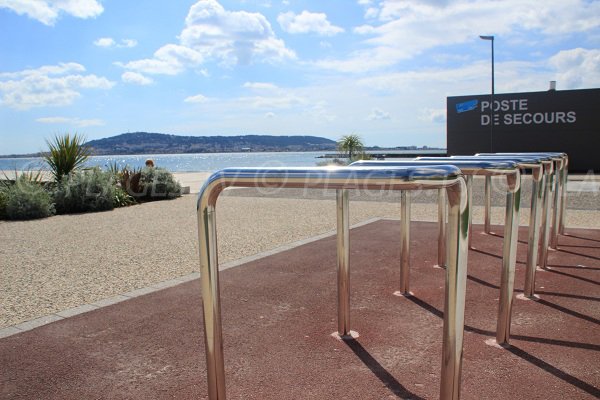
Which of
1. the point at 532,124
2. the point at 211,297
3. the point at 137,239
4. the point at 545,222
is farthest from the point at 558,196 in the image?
the point at 532,124

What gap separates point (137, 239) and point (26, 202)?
4.32m

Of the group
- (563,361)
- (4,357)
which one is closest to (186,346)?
(4,357)

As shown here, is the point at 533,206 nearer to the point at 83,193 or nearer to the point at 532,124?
the point at 83,193

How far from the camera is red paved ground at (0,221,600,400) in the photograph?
2.84m

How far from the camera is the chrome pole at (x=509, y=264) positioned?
3.37m

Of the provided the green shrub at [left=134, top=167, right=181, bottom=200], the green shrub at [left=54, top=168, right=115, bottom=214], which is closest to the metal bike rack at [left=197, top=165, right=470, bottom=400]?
the green shrub at [left=54, top=168, right=115, bottom=214]

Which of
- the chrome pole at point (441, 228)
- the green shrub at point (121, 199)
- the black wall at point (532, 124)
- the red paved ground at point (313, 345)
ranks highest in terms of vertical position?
the black wall at point (532, 124)

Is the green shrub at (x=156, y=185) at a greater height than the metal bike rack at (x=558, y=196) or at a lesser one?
lesser

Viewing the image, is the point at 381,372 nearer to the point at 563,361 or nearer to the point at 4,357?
the point at 563,361

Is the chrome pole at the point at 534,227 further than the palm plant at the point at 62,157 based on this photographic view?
No

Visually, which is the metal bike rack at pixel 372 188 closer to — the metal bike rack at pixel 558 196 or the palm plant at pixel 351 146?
the metal bike rack at pixel 558 196

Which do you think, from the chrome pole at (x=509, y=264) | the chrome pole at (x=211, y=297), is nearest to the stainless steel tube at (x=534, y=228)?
the chrome pole at (x=509, y=264)

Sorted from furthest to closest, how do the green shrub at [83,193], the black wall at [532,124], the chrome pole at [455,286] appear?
1. the black wall at [532,124]
2. the green shrub at [83,193]
3. the chrome pole at [455,286]

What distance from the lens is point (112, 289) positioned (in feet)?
16.3
